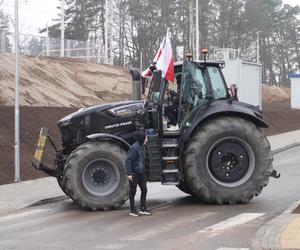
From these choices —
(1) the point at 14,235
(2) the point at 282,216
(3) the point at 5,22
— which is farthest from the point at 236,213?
(3) the point at 5,22

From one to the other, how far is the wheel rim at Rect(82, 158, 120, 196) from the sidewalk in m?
1.96

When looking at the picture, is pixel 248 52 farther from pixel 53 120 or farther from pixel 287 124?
pixel 53 120

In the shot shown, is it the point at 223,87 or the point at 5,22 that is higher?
the point at 5,22

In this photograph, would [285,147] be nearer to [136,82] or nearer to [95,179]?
[136,82]

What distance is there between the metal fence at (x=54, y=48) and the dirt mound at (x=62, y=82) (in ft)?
14.1

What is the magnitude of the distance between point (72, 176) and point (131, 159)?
4.44 ft

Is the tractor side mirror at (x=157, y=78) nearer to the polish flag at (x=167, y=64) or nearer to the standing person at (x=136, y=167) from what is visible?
the polish flag at (x=167, y=64)

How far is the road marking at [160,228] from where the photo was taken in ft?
31.1

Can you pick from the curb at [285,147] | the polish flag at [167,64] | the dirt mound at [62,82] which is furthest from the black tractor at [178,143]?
the curb at [285,147]

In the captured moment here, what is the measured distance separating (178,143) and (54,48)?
32414 mm

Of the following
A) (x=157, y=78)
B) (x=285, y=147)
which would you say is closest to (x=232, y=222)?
(x=157, y=78)

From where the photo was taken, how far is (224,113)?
41.3 ft

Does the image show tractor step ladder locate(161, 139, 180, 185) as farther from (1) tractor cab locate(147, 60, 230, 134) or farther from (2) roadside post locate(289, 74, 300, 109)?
(2) roadside post locate(289, 74, 300, 109)

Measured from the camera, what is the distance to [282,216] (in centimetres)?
1034
